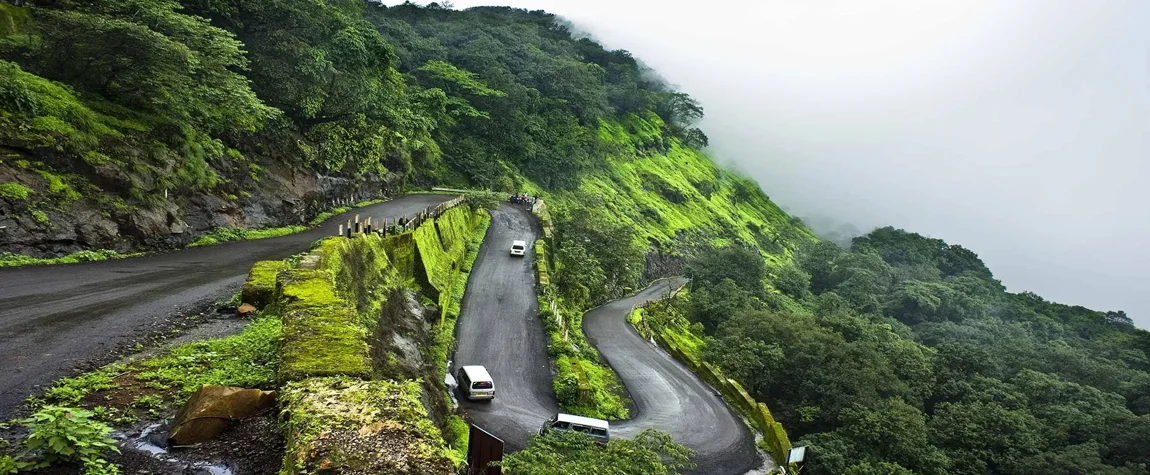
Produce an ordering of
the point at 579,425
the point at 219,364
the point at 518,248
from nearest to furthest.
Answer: the point at 219,364, the point at 579,425, the point at 518,248

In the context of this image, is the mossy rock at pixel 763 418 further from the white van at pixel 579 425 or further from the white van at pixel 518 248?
the white van at pixel 518 248

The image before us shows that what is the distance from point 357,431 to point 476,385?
12771 millimetres

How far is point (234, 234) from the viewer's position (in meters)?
20.7

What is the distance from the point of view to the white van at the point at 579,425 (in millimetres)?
16406

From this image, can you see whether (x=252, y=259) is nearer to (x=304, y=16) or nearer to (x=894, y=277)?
(x=304, y=16)

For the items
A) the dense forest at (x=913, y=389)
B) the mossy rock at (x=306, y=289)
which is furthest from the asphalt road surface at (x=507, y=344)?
the dense forest at (x=913, y=389)

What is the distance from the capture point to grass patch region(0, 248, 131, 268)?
42.2 feet

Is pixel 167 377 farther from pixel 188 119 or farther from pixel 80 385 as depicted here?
pixel 188 119

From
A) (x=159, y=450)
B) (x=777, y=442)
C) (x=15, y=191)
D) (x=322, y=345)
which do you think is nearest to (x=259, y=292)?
(x=322, y=345)

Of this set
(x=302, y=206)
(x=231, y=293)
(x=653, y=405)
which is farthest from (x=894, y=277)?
(x=231, y=293)

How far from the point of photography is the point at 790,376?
103 ft

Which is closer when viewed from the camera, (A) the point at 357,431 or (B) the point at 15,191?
(A) the point at 357,431

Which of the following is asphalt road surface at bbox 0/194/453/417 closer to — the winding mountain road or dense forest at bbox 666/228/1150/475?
the winding mountain road

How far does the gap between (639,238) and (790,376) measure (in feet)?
98.6
